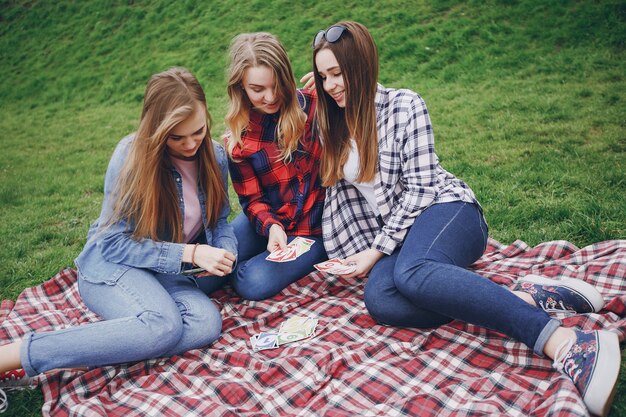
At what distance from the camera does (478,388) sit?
2.65m

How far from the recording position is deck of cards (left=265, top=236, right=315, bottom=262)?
11.7ft

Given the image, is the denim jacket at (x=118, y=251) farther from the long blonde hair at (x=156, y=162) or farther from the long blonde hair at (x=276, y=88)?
the long blonde hair at (x=276, y=88)

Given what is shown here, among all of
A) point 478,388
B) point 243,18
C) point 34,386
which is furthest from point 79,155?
point 478,388

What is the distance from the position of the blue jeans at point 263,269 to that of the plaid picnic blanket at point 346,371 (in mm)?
114

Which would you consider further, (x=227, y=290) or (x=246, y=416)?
(x=227, y=290)

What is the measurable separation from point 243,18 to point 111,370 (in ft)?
40.1

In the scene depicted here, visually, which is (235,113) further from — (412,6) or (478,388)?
(412,6)

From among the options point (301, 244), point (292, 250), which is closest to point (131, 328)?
point (292, 250)

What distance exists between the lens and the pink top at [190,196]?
3498mm

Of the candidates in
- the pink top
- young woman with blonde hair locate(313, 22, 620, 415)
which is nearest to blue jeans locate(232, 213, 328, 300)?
young woman with blonde hair locate(313, 22, 620, 415)

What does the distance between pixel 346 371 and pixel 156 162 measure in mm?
1661

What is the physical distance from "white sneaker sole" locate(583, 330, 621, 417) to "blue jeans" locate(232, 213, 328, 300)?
6.69 feet

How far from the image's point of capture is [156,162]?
3.13m

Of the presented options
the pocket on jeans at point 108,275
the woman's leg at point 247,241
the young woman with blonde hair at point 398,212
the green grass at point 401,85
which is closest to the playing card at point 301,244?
the young woman with blonde hair at point 398,212
